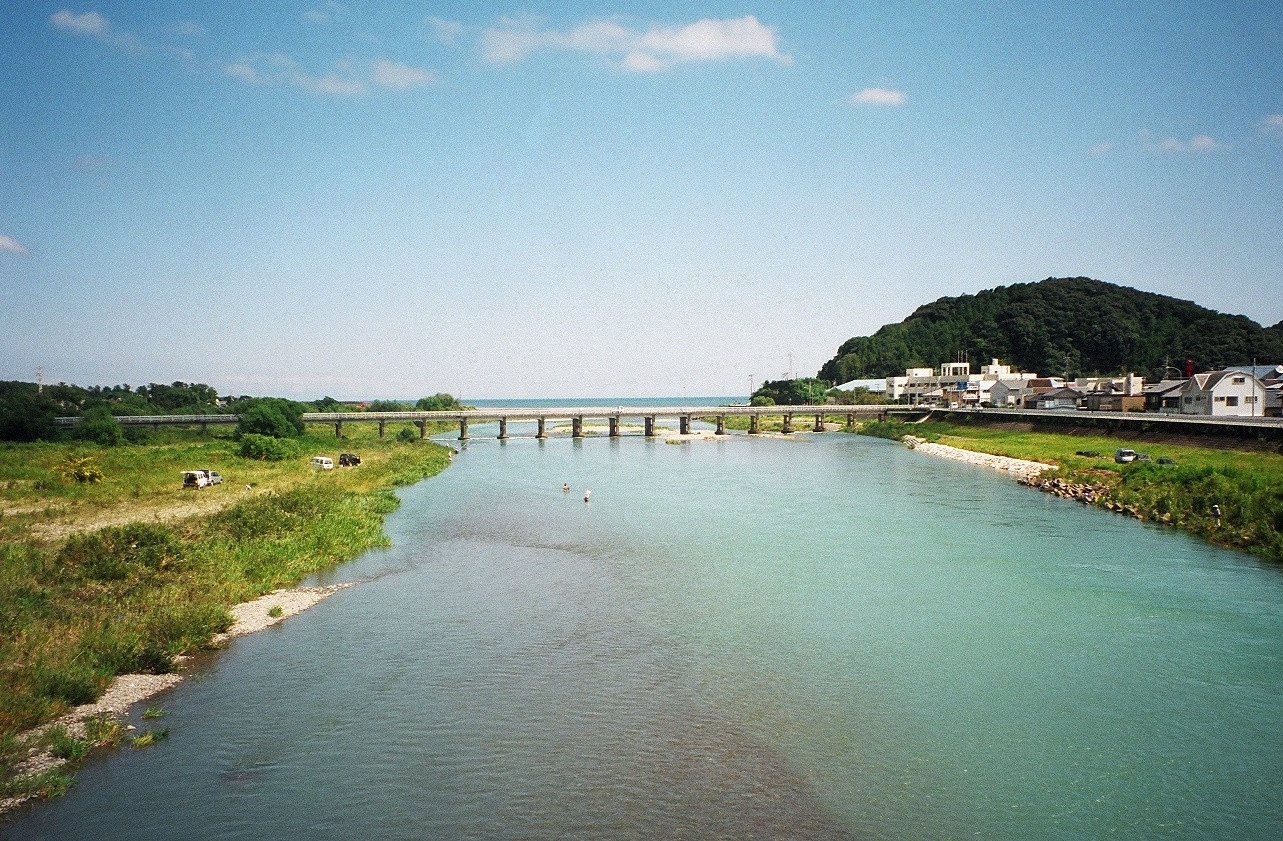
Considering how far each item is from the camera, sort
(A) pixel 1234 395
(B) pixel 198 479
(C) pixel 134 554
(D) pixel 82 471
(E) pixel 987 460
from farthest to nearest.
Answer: (A) pixel 1234 395 → (E) pixel 987 460 → (B) pixel 198 479 → (D) pixel 82 471 → (C) pixel 134 554

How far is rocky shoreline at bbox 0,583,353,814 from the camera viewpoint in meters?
14.4

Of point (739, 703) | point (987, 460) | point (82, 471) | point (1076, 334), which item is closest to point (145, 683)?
point (739, 703)

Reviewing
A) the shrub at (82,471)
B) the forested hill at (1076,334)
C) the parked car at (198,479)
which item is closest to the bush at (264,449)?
the shrub at (82,471)

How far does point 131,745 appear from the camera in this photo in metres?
15.7

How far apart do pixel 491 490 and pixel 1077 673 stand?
42933 millimetres

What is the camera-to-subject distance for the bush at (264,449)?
6366 cm

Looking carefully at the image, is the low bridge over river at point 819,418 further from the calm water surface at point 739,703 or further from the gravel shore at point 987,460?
the calm water surface at point 739,703

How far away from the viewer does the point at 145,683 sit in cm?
1872

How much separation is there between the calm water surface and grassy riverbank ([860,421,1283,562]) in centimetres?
236

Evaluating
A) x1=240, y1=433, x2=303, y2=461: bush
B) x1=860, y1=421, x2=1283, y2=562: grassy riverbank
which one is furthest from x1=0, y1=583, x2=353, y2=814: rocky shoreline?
x1=240, y1=433, x2=303, y2=461: bush

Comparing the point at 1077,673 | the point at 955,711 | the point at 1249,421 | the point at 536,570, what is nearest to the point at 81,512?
the point at 536,570

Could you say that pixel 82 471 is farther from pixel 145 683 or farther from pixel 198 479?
pixel 145 683

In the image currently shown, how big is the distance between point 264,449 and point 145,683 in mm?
48905

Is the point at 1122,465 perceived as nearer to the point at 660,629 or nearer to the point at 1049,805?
the point at 660,629
